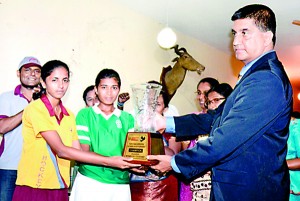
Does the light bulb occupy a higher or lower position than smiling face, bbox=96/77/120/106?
higher

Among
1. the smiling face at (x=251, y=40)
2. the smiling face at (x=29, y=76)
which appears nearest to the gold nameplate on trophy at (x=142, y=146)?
the smiling face at (x=251, y=40)

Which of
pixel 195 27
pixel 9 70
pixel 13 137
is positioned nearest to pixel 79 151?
pixel 13 137

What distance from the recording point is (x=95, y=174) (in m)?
2.42

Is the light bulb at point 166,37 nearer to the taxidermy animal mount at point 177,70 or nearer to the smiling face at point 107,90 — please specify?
the taxidermy animal mount at point 177,70

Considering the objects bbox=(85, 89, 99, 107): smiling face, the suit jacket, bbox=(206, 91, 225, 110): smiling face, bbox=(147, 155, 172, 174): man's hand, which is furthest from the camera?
bbox=(85, 89, 99, 107): smiling face

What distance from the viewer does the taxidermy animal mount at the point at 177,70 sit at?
5.39m

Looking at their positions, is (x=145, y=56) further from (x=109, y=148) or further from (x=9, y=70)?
(x=109, y=148)

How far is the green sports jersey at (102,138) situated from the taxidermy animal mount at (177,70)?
2834 millimetres

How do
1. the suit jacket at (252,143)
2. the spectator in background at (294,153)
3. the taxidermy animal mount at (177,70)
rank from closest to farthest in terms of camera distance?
the suit jacket at (252,143) → the spectator in background at (294,153) → the taxidermy animal mount at (177,70)

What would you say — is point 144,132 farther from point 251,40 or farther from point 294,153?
point 294,153

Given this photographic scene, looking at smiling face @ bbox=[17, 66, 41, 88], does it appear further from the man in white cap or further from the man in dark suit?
the man in dark suit

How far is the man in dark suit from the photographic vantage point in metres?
1.54

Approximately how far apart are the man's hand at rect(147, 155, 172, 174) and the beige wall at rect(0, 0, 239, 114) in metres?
2.03

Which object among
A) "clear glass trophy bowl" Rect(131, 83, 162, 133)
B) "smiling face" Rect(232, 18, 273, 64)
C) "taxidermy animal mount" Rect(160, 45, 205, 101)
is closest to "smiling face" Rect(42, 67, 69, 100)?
"clear glass trophy bowl" Rect(131, 83, 162, 133)
